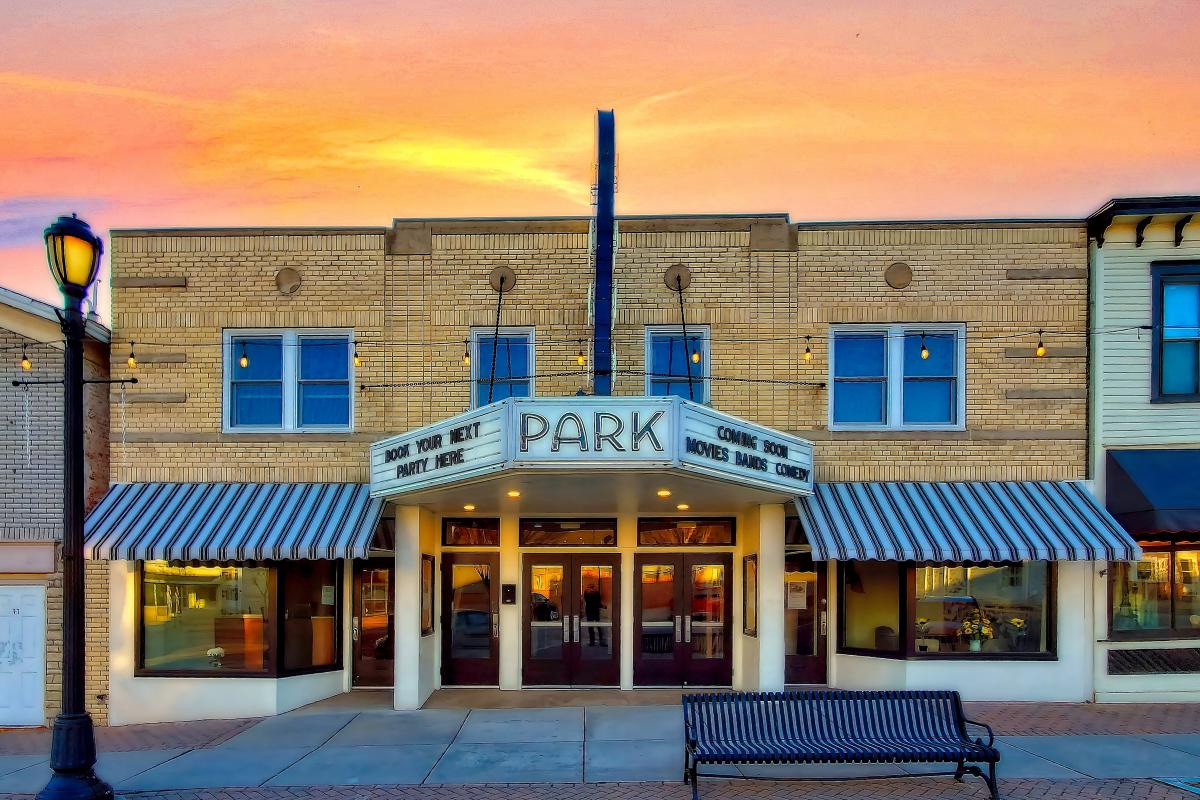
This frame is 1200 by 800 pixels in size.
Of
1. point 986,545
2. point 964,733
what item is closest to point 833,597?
point 986,545

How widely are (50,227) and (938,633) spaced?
12322 millimetres

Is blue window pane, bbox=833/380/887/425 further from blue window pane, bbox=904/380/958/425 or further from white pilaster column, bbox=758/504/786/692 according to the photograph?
white pilaster column, bbox=758/504/786/692

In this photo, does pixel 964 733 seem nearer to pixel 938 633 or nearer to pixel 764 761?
pixel 764 761

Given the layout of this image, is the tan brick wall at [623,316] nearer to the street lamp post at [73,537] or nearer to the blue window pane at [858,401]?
the blue window pane at [858,401]

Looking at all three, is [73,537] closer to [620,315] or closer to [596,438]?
[596,438]

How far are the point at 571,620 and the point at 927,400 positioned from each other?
641cm

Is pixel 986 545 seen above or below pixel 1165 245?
below

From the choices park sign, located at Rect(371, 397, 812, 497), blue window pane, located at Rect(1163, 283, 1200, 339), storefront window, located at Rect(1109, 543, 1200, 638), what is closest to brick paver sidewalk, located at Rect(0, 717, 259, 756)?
park sign, located at Rect(371, 397, 812, 497)

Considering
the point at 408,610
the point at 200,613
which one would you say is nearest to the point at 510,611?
the point at 408,610

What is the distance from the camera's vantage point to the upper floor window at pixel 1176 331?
13.2 meters

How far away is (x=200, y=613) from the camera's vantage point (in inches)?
525

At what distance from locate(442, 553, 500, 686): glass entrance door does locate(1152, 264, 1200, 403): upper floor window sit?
10405 mm

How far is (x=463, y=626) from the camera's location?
14.3 meters

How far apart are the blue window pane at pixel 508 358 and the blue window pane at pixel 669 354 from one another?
75.5 inches
